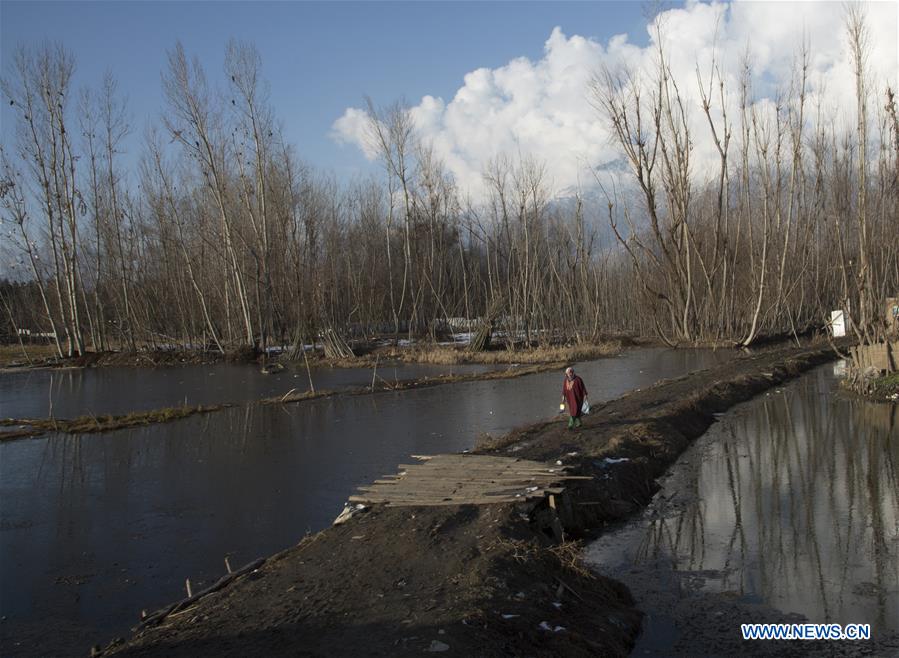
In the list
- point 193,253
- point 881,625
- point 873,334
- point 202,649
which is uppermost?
point 193,253

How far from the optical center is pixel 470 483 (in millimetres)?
9570

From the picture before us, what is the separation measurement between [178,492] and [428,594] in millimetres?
7542

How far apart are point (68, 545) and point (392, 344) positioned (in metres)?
36.9

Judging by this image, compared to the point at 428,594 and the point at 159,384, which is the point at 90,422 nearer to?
the point at 159,384

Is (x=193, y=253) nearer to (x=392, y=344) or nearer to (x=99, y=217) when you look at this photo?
Result: (x=99, y=217)

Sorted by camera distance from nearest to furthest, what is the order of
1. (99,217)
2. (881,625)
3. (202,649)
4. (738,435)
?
(202,649) < (881,625) < (738,435) < (99,217)

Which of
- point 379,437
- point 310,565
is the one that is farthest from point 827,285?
point 310,565

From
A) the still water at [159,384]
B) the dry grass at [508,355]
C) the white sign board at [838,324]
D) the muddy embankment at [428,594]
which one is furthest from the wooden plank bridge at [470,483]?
the white sign board at [838,324]

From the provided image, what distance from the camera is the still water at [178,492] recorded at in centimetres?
794

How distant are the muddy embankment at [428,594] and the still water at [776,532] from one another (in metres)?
0.55

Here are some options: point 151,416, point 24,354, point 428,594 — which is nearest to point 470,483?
point 428,594

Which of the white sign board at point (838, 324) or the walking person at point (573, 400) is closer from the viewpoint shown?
the walking person at point (573, 400)

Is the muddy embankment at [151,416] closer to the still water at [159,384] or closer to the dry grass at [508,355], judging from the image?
the still water at [159,384]

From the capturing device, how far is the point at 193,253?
171 ft
